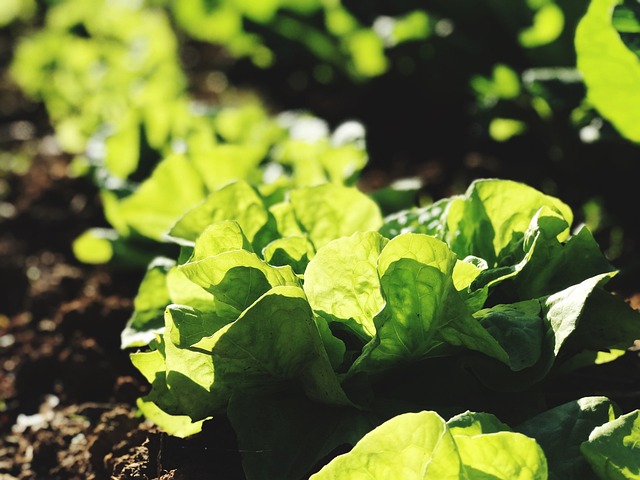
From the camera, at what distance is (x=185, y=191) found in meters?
2.61

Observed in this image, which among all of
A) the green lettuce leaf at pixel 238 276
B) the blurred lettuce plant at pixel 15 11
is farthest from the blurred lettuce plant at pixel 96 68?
the green lettuce leaf at pixel 238 276

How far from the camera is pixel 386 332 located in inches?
62.7

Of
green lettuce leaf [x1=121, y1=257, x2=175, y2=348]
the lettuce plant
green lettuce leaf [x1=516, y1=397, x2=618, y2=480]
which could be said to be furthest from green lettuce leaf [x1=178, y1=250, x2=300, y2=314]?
green lettuce leaf [x1=516, y1=397, x2=618, y2=480]

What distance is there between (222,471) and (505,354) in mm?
700

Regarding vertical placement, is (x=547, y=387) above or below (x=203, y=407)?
below

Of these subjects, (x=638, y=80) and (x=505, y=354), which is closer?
(x=505, y=354)

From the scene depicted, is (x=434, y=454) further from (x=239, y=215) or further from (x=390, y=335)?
(x=239, y=215)

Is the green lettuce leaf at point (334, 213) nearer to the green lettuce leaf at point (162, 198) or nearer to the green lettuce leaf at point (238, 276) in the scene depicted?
the green lettuce leaf at point (238, 276)

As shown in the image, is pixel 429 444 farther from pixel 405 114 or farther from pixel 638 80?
pixel 405 114

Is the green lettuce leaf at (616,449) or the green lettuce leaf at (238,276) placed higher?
the green lettuce leaf at (238,276)

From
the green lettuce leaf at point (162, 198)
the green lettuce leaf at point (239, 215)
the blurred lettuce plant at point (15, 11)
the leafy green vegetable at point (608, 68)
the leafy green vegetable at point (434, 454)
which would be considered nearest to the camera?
the leafy green vegetable at point (434, 454)

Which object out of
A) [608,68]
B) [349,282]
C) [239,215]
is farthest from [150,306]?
[608,68]

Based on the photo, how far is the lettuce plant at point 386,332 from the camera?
1.51 m

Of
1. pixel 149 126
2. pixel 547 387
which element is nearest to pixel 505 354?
pixel 547 387
